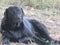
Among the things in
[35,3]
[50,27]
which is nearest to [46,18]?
[50,27]

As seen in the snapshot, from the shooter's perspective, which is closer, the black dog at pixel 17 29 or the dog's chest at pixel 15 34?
the black dog at pixel 17 29

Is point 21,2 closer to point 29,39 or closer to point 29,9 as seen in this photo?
point 29,9

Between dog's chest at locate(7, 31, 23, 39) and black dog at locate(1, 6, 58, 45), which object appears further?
dog's chest at locate(7, 31, 23, 39)

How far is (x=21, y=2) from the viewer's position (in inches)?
455

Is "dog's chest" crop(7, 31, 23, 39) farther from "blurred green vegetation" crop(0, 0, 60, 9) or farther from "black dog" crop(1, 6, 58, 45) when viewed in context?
"blurred green vegetation" crop(0, 0, 60, 9)

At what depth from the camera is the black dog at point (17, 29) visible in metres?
6.10

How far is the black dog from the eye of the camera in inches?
240

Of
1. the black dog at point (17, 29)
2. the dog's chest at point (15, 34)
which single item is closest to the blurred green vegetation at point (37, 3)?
the black dog at point (17, 29)

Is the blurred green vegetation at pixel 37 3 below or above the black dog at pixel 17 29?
below

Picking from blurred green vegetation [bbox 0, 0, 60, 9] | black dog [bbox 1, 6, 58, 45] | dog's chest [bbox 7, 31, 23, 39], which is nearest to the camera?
black dog [bbox 1, 6, 58, 45]

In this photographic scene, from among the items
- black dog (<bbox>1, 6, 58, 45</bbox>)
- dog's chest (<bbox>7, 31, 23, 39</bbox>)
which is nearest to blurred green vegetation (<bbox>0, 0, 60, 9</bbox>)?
black dog (<bbox>1, 6, 58, 45</bbox>)

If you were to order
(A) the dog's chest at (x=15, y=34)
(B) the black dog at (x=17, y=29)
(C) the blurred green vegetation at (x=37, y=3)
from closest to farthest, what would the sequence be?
(B) the black dog at (x=17, y=29) → (A) the dog's chest at (x=15, y=34) → (C) the blurred green vegetation at (x=37, y=3)

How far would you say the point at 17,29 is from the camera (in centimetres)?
634

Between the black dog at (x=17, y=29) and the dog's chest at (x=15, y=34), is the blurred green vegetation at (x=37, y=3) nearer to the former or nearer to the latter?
the black dog at (x=17, y=29)
